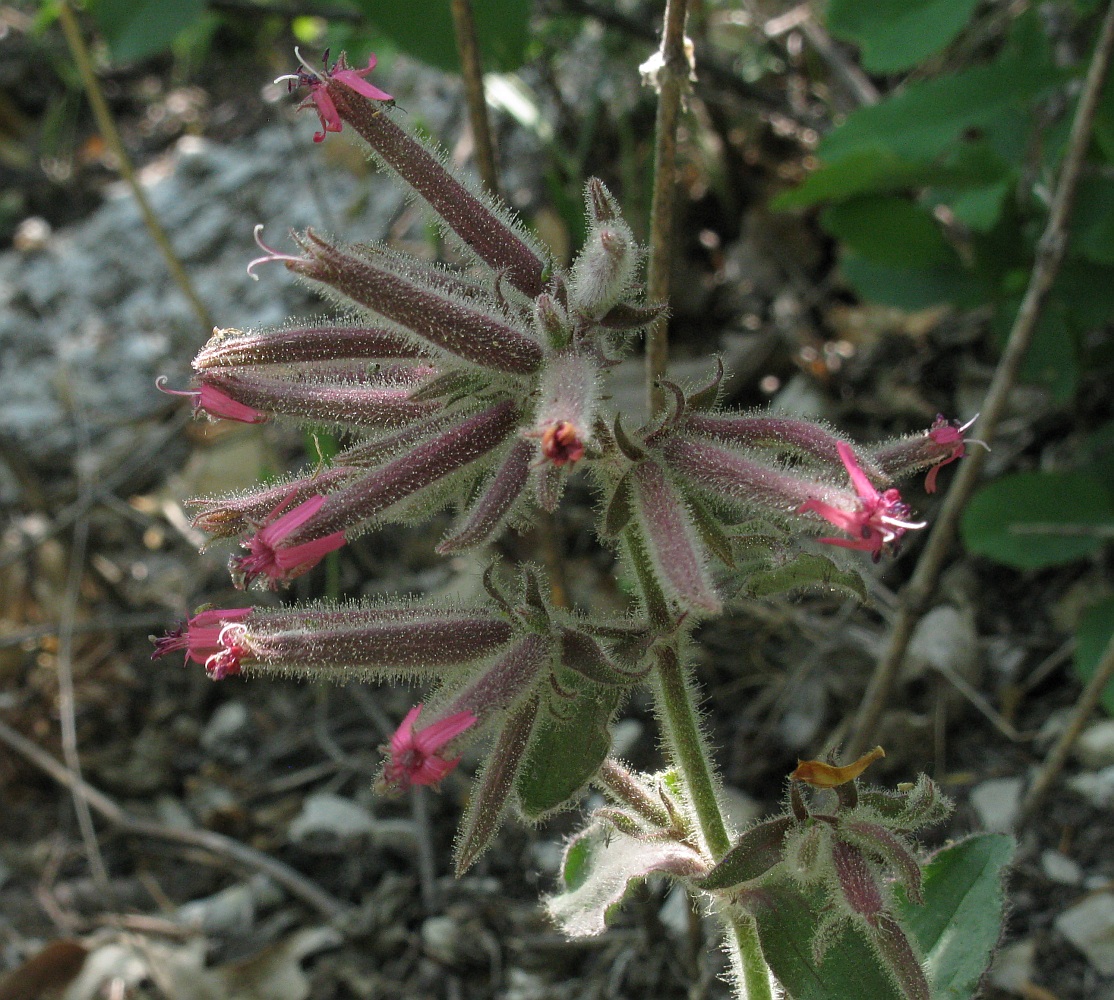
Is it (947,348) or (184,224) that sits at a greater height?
(184,224)

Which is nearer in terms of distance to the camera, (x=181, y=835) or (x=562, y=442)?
(x=562, y=442)

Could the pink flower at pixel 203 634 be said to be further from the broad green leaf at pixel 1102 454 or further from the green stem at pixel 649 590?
the broad green leaf at pixel 1102 454

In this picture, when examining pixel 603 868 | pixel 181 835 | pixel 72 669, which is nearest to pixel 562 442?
pixel 603 868

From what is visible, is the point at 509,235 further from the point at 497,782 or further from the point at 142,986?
the point at 142,986

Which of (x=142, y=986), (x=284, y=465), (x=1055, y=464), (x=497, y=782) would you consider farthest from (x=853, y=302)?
(x=142, y=986)

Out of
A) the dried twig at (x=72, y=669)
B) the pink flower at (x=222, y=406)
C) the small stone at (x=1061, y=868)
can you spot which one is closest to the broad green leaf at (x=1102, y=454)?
the small stone at (x=1061, y=868)

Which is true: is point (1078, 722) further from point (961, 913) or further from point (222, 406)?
point (222, 406)
